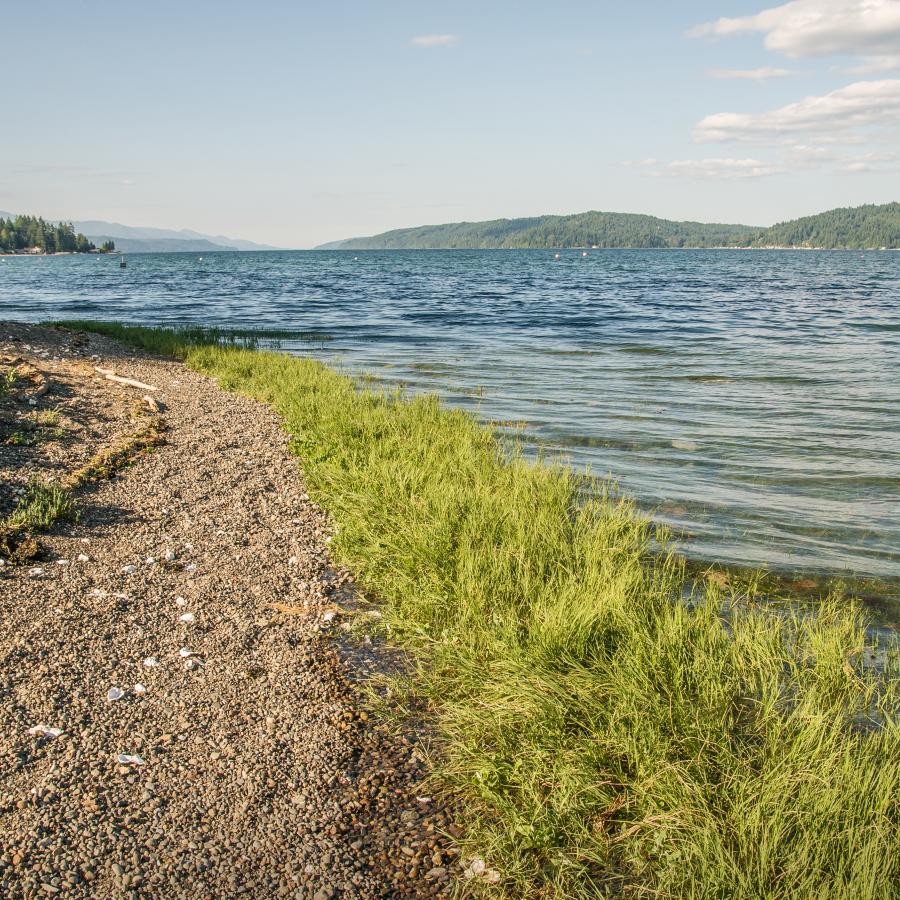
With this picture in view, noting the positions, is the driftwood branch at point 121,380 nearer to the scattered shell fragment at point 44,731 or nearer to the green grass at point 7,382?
the green grass at point 7,382

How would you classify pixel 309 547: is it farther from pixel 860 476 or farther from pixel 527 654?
pixel 860 476

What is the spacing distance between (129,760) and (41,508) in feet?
13.8

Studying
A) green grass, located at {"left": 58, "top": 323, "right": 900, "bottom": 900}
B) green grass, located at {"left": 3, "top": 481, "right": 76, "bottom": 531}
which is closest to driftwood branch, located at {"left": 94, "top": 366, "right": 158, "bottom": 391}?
green grass, located at {"left": 3, "top": 481, "right": 76, "bottom": 531}

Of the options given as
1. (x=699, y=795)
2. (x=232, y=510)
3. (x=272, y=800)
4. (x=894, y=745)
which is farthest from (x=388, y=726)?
(x=232, y=510)

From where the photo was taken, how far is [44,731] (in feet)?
14.8

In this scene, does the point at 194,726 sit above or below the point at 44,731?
below

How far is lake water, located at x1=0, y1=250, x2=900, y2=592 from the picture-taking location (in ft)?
28.5

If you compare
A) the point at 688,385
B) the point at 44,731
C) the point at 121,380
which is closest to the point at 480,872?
the point at 44,731

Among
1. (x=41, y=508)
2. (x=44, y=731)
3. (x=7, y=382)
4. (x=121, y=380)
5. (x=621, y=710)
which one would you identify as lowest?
(x=44, y=731)

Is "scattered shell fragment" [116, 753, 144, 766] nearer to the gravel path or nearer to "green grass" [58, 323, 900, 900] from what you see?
the gravel path

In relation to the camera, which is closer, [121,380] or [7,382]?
[7,382]

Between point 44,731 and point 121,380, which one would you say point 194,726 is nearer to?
point 44,731

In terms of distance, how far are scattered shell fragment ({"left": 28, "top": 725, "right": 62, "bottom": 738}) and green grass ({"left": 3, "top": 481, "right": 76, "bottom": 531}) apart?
3.31 m

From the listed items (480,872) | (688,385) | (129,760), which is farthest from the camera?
(688,385)
